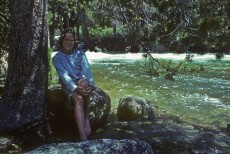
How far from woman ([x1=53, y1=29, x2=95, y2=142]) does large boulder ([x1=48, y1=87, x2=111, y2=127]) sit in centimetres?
50

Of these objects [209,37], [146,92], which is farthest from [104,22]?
[146,92]

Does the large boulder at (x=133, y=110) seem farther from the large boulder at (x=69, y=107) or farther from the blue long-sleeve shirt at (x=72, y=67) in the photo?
Answer: the blue long-sleeve shirt at (x=72, y=67)

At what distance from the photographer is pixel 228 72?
42.7 ft

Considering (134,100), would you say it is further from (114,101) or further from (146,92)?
(146,92)

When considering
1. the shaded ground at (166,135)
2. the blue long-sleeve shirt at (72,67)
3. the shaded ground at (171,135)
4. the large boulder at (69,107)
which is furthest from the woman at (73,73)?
the shaded ground at (171,135)

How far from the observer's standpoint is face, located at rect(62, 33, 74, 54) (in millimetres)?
4132

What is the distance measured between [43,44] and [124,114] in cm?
254

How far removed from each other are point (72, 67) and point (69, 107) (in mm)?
794

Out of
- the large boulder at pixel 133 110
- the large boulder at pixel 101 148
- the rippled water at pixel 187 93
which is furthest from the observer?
the rippled water at pixel 187 93

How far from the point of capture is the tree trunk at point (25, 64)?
3.81 m

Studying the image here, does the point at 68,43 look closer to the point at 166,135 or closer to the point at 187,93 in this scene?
the point at 166,135

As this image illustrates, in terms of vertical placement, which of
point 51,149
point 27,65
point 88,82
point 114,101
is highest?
point 27,65

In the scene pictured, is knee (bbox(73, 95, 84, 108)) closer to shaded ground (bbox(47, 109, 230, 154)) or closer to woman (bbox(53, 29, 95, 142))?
woman (bbox(53, 29, 95, 142))

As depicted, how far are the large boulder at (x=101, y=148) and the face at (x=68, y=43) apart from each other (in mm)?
2029
